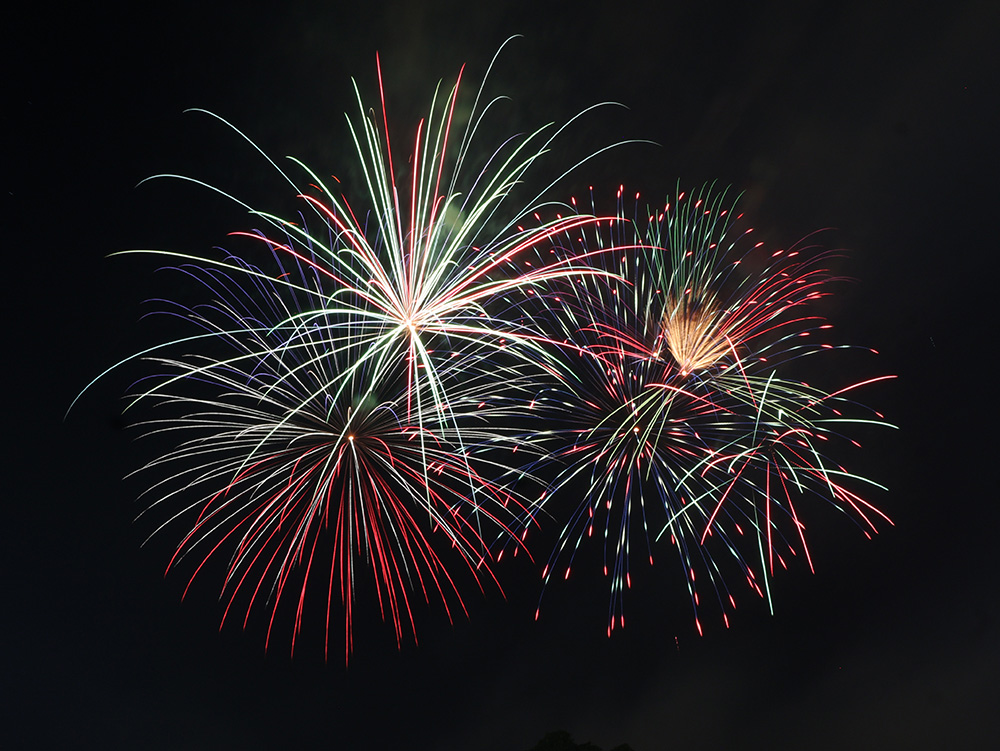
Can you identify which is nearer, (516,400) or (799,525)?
(799,525)

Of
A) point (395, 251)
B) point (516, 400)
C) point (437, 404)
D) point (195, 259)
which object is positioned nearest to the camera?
point (437, 404)

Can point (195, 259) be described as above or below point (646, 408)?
above

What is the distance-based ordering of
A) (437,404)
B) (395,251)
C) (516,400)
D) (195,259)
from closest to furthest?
(437,404) → (395,251) → (195,259) → (516,400)

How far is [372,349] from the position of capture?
15656 mm

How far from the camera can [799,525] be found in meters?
17.3

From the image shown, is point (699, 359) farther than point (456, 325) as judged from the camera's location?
Yes

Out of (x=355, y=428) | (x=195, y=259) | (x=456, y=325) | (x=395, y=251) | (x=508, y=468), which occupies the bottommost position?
(x=508, y=468)

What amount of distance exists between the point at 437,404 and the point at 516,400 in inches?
146

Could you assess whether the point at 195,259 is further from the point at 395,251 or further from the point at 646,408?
the point at 646,408

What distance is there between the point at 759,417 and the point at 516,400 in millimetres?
6832

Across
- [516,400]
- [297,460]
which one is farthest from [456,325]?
[297,460]

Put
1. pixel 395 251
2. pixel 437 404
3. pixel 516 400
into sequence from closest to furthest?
pixel 437 404 < pixel 395 251 < pixel 516 400

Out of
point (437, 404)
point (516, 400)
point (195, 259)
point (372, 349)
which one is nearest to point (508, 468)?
point (516, 400)

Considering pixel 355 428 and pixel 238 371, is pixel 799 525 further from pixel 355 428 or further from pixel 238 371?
pixel 238 371
